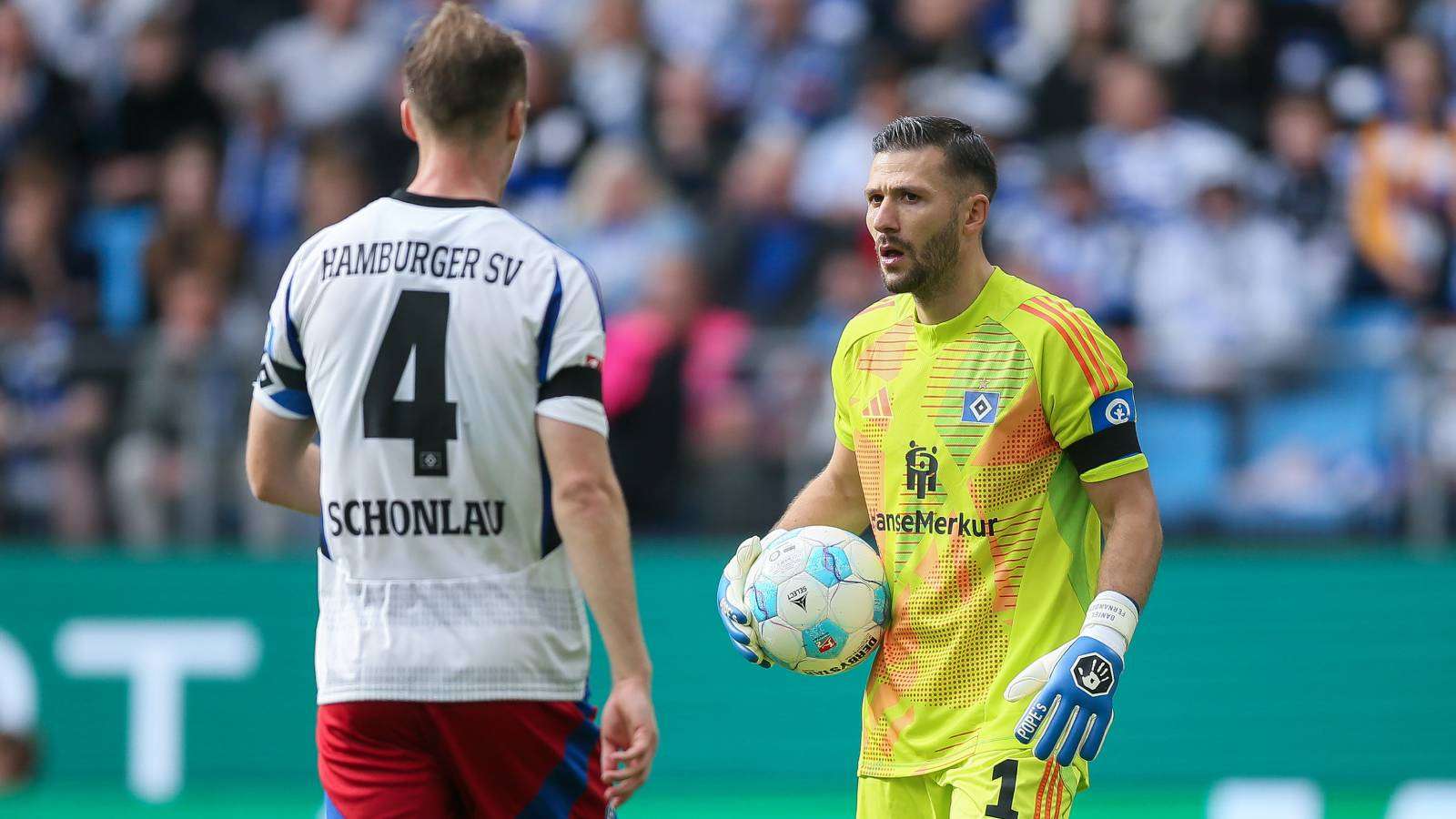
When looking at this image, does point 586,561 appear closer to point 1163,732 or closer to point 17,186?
point 1163,732

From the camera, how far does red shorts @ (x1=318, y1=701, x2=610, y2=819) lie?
13.6 ft

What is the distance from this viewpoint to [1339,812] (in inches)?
388

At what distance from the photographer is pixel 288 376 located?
438 cm

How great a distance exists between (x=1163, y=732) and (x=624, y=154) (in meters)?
4.68

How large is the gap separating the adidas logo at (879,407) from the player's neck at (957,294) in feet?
0.79

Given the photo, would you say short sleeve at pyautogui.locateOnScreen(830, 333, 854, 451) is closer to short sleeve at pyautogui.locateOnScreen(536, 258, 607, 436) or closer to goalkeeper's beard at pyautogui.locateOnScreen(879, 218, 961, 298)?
goalkeeper's beard at pyautogui.locateOnScreen(879, 218, 961, 298)

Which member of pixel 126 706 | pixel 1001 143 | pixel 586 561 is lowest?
pixel 126 706

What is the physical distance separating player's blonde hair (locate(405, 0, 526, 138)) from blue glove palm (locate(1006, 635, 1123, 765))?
195 cm

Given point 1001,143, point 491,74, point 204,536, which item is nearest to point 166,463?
point 204,536

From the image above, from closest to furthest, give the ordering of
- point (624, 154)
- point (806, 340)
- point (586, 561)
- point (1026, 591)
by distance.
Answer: point (586, 561), point (1026, 591), point (806, 340), point (624, 154)

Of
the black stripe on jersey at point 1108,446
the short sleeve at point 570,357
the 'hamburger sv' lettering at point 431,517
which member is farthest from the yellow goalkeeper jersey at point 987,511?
the 'hamburger sv' lettering at point 431,517

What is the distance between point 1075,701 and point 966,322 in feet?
3.55

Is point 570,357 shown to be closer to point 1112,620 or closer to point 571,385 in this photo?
point 571,385

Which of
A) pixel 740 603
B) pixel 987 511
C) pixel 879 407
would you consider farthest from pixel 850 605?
pixel 879 407
